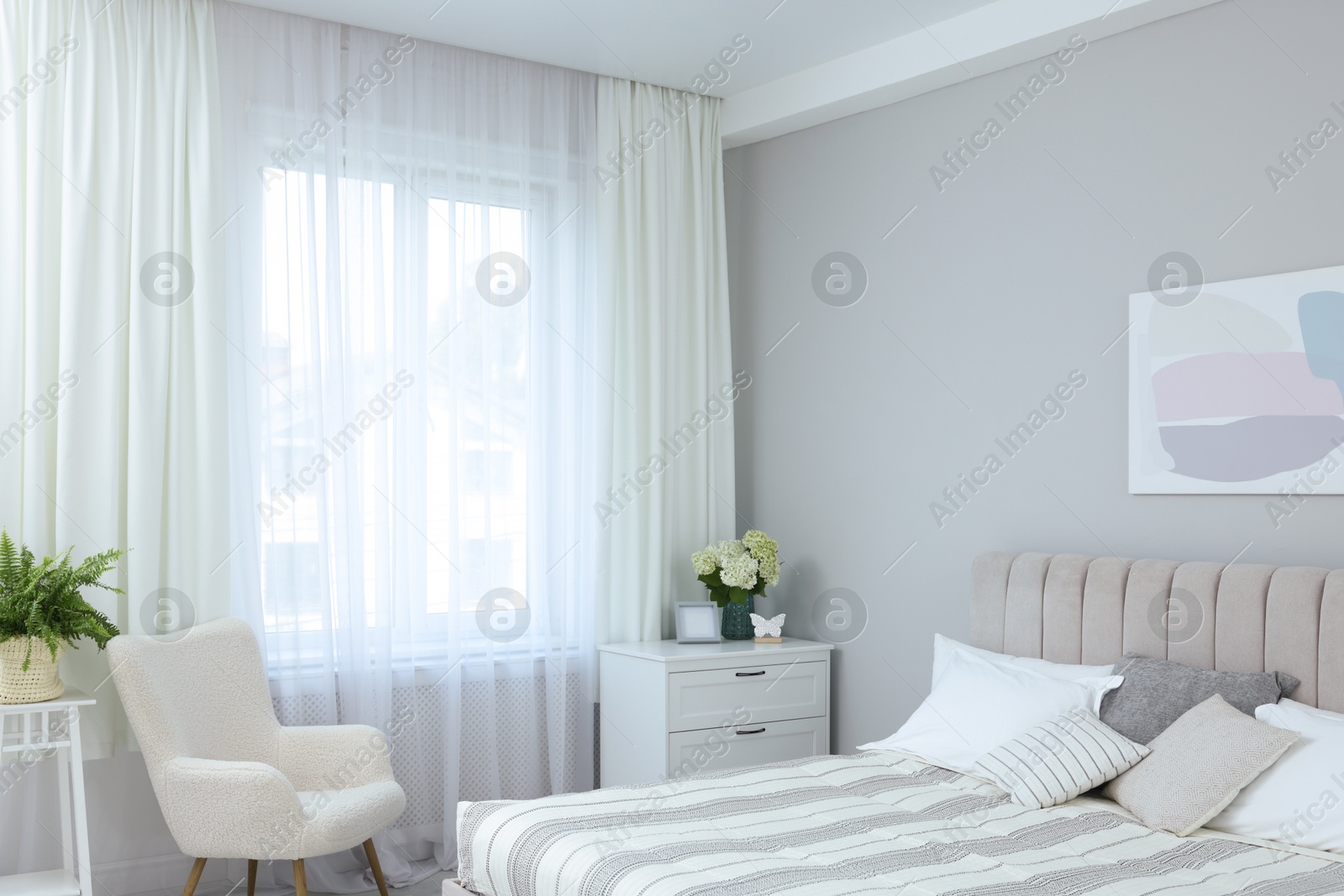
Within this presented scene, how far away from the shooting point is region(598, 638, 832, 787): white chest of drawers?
12.4 ft

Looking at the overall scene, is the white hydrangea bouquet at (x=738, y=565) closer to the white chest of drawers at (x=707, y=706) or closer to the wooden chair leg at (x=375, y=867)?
the white chest of drawers at (x=707, y=706)

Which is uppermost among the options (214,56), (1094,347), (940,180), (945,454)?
(214,56)

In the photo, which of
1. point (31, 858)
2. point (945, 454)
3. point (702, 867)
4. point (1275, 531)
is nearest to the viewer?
point (702, 867)

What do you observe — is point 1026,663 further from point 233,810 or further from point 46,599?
point 46,599

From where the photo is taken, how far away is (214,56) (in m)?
3.45

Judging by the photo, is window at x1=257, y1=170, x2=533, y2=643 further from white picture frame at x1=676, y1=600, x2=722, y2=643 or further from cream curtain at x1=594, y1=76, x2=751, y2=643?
white picture frame at x1=676, y1=600, x2=722, y2=643

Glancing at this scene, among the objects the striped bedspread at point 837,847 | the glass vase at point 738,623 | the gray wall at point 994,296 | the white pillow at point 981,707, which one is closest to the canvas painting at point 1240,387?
the gray wall at point 994,296

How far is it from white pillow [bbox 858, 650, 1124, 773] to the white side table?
2.18 metres

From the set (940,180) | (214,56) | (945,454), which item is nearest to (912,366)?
(945,454)

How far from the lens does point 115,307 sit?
3.27 metres

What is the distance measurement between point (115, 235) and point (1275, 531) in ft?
11.2

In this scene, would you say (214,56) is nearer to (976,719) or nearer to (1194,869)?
(976,719)

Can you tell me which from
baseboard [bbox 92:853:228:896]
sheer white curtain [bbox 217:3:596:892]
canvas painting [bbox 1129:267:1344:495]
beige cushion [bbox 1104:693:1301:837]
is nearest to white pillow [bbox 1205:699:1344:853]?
beige cushion [bbox 1104:693:1301:837]

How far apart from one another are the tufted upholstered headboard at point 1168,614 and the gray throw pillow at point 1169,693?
0.06 metres
